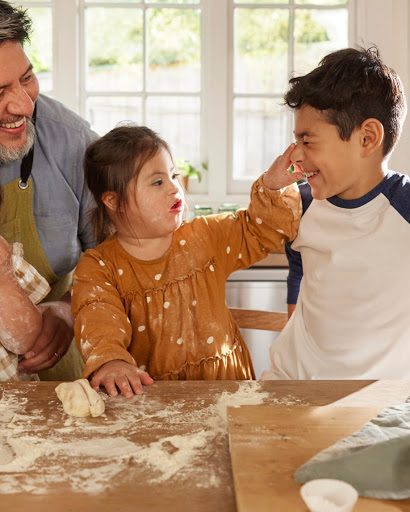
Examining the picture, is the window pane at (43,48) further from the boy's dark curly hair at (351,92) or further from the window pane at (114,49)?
the boy's dark curly hair at (351,92)

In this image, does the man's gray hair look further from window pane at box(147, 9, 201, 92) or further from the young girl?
window pane at box(147, 9, 201, 92)

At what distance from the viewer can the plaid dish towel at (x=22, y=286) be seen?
55.4 inches

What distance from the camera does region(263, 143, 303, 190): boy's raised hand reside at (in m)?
1.46

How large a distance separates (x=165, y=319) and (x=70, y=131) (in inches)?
24.0

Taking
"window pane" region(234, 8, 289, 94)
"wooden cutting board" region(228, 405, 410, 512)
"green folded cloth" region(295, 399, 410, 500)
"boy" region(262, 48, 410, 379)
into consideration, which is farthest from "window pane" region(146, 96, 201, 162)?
"green folded cloth" region(295, 399, 410, 500)

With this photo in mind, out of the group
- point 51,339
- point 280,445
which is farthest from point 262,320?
point 280,445

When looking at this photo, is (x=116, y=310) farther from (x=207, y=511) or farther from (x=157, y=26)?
(x=157, y=26)

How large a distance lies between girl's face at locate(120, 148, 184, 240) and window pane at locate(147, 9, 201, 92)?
224 cm

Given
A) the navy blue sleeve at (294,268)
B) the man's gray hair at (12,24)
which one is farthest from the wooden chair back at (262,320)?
the man's gray hair at (12,24)

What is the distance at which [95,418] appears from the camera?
108cm

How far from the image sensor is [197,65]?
3656 millimetres

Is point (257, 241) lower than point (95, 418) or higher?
higher

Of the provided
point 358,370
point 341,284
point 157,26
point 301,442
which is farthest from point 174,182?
point 157,26

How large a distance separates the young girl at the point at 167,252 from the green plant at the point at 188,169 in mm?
2003
